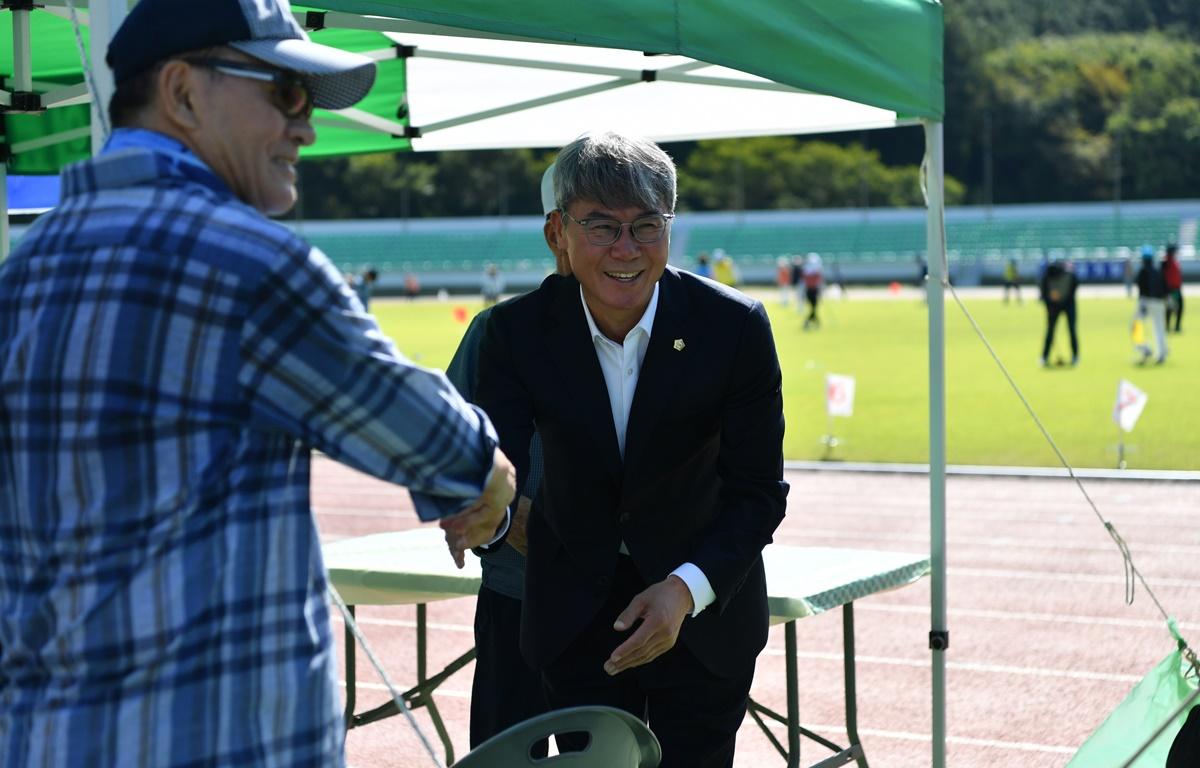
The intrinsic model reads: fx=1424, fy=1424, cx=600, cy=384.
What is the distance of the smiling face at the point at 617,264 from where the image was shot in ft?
8.89

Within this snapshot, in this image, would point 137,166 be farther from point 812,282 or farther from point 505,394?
point 812,282

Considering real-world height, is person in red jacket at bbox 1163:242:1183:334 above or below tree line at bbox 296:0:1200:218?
below

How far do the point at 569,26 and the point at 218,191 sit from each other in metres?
1.44

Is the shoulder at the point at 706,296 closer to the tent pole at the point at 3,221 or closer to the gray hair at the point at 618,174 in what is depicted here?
the gray hair at the point at 618,174

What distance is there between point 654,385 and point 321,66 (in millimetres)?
1189

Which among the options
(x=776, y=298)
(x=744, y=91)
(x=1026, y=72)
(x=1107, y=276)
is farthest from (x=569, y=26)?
(x=1026, y=72)

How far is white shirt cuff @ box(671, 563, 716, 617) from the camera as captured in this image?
2.65 m

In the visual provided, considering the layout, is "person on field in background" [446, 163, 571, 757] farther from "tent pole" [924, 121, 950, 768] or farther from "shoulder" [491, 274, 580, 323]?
"tent pole" [924, 121, 950, 768]

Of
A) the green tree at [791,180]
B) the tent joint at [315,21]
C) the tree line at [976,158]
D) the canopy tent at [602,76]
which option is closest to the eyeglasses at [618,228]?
the canopy tent at [602,76]

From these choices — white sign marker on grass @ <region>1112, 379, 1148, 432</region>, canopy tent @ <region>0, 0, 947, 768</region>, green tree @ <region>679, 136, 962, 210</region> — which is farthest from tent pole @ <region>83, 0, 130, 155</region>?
green tree @ <region>679, 136, 962, 210</region>

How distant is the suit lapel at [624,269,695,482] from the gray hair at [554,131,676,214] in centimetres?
25

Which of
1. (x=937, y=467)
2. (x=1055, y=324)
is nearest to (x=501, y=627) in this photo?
(x=937, y=467)

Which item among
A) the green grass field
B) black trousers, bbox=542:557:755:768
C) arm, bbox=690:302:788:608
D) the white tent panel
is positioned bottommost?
the green grass field

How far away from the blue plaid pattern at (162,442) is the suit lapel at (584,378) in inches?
45.6
